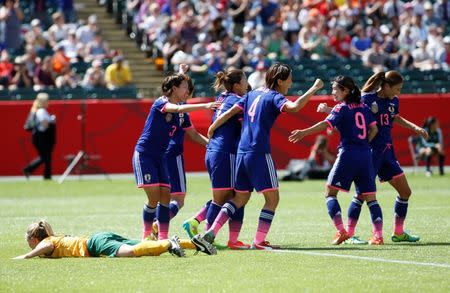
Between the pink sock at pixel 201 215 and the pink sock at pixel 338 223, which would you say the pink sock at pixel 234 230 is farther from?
the pink sock at pixel 338 223

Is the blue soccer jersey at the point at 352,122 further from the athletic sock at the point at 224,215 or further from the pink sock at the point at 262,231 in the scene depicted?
the athletic sock at the point at 224,215

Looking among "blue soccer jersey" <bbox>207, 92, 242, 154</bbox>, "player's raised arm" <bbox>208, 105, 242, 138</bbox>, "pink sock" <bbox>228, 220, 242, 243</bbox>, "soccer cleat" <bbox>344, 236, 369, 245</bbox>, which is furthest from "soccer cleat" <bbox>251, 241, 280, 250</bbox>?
"player's raised arm" <bbox>208, 105, 242, 138</bbox>

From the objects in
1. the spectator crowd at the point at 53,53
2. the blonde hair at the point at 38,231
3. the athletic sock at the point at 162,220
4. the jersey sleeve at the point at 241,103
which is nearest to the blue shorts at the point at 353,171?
the jersey sleeve at the point at 241,103

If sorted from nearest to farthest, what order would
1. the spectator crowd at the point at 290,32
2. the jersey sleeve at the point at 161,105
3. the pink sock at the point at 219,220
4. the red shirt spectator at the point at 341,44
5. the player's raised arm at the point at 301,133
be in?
the player's raised arm at the point at 301,133 → the pink sock at the point at 219,220 → the jersey sleeve at the point at 161,105 → the spectator crowd at the point at 290,32 → the red shirt spectator at the point at 341,44

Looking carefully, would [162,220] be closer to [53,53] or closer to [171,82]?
[171,82]

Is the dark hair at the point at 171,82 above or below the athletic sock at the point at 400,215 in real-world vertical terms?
above

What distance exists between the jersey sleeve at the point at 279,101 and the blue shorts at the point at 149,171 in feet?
5.16

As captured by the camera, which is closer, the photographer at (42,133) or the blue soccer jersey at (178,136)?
the blue soccer jersey at (178,136)

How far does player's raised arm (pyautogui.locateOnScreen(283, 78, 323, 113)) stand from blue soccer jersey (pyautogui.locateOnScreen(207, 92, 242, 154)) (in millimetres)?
979

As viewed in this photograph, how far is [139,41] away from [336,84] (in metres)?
19.8

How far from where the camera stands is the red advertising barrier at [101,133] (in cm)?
2827

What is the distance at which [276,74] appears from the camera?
43.0 feet

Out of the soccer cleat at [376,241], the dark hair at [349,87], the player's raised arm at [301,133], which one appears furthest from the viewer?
the soccer cleat at [376,241]

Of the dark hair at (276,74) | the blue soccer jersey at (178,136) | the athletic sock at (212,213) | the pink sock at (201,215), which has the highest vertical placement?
the dark hair at (276,74)
